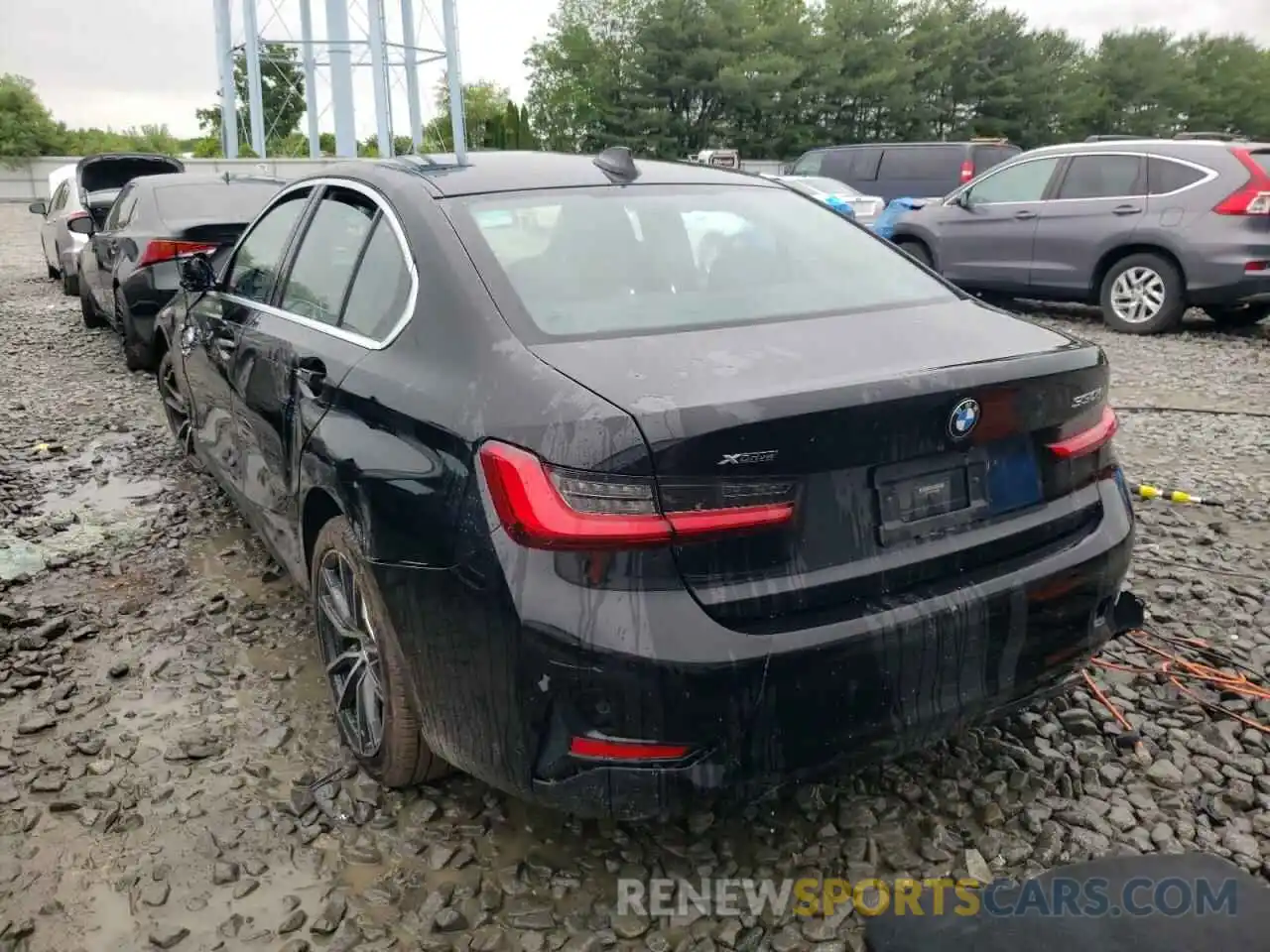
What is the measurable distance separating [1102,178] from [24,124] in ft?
120

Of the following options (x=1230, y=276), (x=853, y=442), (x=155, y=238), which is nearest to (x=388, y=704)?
(x=853, y=442)

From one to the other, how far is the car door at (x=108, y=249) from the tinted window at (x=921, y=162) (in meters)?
13.0

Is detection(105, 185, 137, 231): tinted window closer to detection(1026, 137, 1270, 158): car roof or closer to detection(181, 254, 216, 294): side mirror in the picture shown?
detection(181, 254, 216, 294): side mirror

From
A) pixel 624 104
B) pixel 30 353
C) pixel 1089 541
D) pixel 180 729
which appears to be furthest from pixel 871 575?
pixel 624 104

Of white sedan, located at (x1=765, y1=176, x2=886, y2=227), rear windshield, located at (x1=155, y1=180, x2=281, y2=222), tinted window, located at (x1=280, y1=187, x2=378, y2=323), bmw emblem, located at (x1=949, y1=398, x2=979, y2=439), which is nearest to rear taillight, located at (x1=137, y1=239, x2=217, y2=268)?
rear windshield, located at (x1=155, y1=180, x2=281, y2=222)

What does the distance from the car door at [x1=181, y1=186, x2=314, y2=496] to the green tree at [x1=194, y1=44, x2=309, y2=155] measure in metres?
21.5

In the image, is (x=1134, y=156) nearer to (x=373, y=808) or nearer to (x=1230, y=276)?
(x=1230, y=276)

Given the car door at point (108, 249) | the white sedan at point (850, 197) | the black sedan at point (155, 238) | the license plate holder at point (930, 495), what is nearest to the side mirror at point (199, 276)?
the black sedan at point (155, 238)

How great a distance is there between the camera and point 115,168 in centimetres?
1530

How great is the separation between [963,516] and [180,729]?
7.54 feet

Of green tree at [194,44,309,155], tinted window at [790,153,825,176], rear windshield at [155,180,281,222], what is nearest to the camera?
rear windshield at [155,180,281,222]

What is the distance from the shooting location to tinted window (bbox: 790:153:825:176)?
19.0 meters

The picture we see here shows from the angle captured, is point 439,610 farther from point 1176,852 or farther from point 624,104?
point 624,104

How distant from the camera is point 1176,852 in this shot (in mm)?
2443
